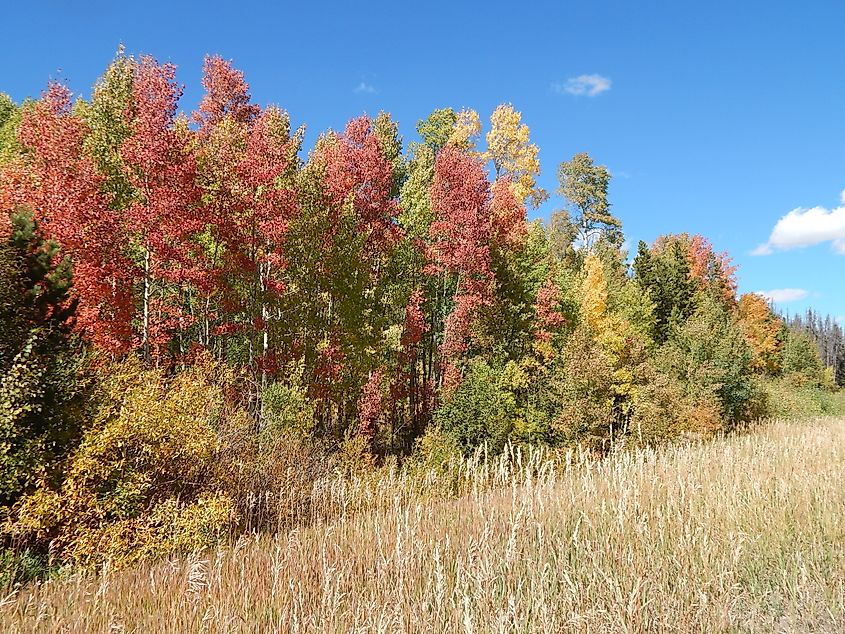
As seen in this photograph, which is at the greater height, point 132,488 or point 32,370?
point 32,370

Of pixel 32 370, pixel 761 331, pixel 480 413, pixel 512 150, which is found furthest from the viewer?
pixel 761 331

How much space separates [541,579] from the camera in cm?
398

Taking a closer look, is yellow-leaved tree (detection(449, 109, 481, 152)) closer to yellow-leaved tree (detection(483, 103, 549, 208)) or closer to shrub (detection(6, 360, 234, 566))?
yellow-leaved tree (detection(483, 103, 549, 208))

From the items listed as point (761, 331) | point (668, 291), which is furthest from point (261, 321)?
point (761, 331)

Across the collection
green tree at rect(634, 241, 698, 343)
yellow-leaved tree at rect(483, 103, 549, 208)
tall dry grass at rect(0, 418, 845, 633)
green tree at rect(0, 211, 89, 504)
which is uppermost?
yellow-leaved tree at rect(483, 103, 549, 208)

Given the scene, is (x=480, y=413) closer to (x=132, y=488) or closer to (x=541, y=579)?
(x=132, y=488)

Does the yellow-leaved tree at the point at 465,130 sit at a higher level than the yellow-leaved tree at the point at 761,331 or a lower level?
higher

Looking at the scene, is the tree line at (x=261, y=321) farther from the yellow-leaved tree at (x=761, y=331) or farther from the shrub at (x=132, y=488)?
the yellow-leaved tree at (x=761, y=331)

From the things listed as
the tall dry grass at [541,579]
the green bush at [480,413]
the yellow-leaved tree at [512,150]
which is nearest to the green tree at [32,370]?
the tall dry grass at [541,579]

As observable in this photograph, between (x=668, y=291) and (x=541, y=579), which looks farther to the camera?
(x=668, y=291)

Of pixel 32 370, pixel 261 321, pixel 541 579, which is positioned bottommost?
pixel 541 579

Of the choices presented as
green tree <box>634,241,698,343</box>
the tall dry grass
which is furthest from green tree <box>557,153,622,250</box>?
the tall dry grass

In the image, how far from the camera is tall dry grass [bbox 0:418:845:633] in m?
3.72

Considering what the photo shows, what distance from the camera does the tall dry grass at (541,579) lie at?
372 cm
